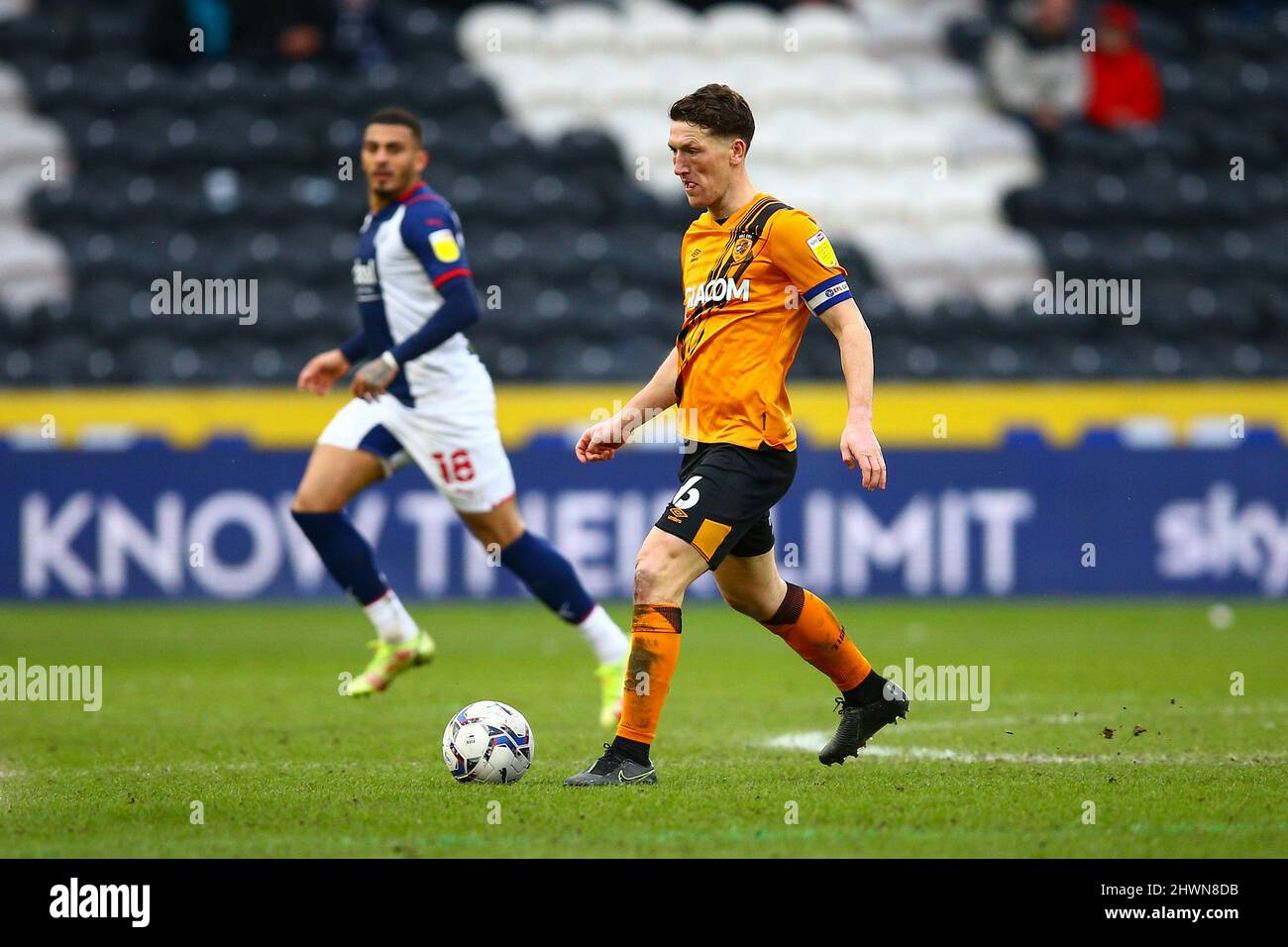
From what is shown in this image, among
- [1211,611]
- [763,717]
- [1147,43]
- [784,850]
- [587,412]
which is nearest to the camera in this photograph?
[784,850]

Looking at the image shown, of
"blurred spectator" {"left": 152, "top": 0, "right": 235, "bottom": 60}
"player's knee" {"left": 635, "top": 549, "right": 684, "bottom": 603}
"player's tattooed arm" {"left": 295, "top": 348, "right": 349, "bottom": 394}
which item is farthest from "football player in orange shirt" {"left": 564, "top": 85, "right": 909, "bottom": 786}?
"blurred spectator" {"left": 152, "top": 0, "right": 235, "bottom": 60}

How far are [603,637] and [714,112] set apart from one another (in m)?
2.64

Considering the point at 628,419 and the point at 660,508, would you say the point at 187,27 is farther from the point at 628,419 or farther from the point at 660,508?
the point at 628,419

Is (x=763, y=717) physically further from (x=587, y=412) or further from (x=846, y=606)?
(x=587, y=412)

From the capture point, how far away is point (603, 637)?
7.32 m

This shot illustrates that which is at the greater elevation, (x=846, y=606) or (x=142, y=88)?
(x=142, y=88)

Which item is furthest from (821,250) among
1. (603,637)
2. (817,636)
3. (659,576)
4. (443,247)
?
(603,637)

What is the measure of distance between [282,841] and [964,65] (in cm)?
1512

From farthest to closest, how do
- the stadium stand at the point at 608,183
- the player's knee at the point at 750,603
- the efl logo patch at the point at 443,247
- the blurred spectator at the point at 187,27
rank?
the blurred spectator at the point at 187,27, the stadium stand at the point at 608,183, the efl logo patch at the point at 443,247, the player's knee at the point at 750,603

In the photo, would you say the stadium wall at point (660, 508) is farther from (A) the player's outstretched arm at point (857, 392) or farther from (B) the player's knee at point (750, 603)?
(A) the player's outstretched arm at point (857, 392)

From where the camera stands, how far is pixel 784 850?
4.38 m

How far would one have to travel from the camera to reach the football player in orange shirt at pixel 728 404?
535 cm

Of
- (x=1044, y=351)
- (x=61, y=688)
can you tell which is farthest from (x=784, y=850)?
(x=1044, y=351)

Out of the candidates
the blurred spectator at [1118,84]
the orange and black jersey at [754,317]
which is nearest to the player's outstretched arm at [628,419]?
the orange and black jersey at [754,317]
